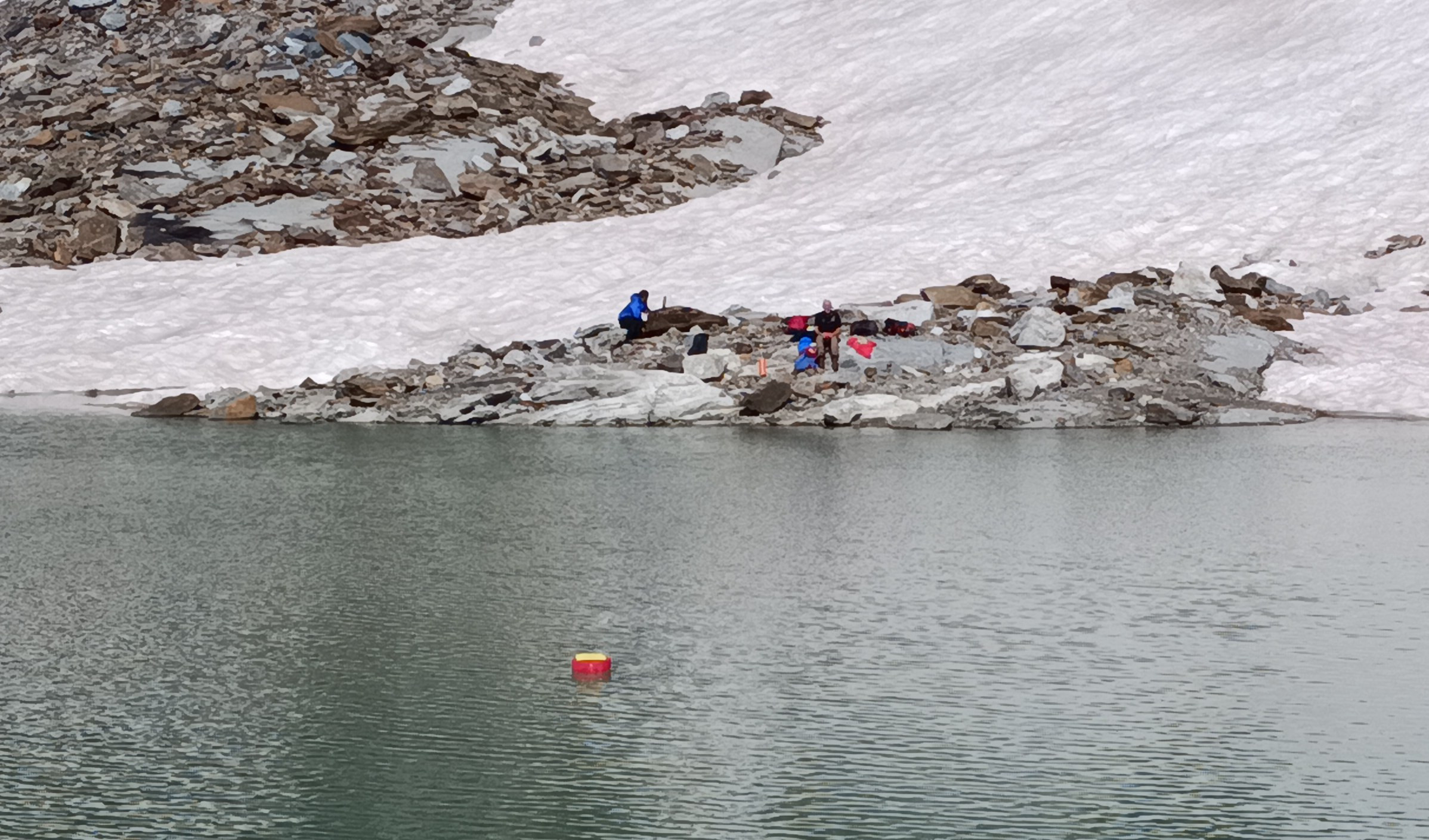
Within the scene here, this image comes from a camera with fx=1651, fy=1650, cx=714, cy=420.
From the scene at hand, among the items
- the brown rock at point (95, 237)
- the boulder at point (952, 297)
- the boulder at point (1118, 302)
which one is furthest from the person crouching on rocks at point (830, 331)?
the brown rock at point (95, 237)

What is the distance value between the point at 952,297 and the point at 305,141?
22580 millimetres

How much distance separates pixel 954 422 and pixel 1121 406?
11.1 ft

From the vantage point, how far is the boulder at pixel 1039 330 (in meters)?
35.1

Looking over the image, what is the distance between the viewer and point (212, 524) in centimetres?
2136

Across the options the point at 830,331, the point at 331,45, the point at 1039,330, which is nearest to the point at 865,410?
the point at 830,331

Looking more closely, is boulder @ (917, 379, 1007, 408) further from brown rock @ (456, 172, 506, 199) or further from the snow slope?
brown rock @ (456, 172, 506, 199)

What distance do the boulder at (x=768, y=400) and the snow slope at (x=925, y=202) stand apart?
642cm

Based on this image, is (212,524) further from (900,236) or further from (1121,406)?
(900,236)

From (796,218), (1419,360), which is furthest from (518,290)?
(1419,360)

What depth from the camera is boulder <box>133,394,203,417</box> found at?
34.2 metres

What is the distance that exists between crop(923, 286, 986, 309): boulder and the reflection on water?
1224cm

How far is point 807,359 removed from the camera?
35094 millimetres

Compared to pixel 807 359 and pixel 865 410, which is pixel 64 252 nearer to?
pixel 807 359

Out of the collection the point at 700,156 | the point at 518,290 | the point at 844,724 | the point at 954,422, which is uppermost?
the point at 700,156
